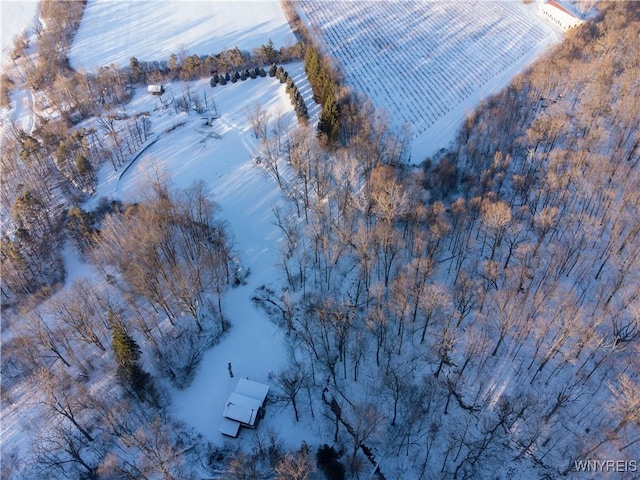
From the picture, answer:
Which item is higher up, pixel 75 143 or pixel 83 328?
pixel 75 143

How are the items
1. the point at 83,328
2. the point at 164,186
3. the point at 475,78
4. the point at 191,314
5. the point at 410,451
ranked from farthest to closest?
the point at 475,78 < the point at 164,186 < the point at 191,314 < the point at 83,328 < the point at 410,451

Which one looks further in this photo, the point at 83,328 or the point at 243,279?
the point at 243,279

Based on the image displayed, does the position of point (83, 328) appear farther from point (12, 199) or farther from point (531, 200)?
point (531, 200)

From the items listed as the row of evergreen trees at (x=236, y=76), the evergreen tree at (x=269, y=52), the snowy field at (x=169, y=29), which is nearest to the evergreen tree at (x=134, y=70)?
the snowy field at (x=169, y=29)

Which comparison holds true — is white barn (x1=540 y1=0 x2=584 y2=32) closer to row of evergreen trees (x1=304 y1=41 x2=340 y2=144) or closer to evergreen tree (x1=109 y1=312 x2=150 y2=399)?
row of evergreen trees (x1=304 y1=41 x2=340 y2=144)

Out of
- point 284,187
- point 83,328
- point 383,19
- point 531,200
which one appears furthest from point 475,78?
point 83,328

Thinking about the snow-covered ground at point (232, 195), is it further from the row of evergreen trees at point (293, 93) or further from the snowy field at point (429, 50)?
the snowy field at point (429, 50)

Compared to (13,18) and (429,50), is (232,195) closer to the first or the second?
(429,50)
